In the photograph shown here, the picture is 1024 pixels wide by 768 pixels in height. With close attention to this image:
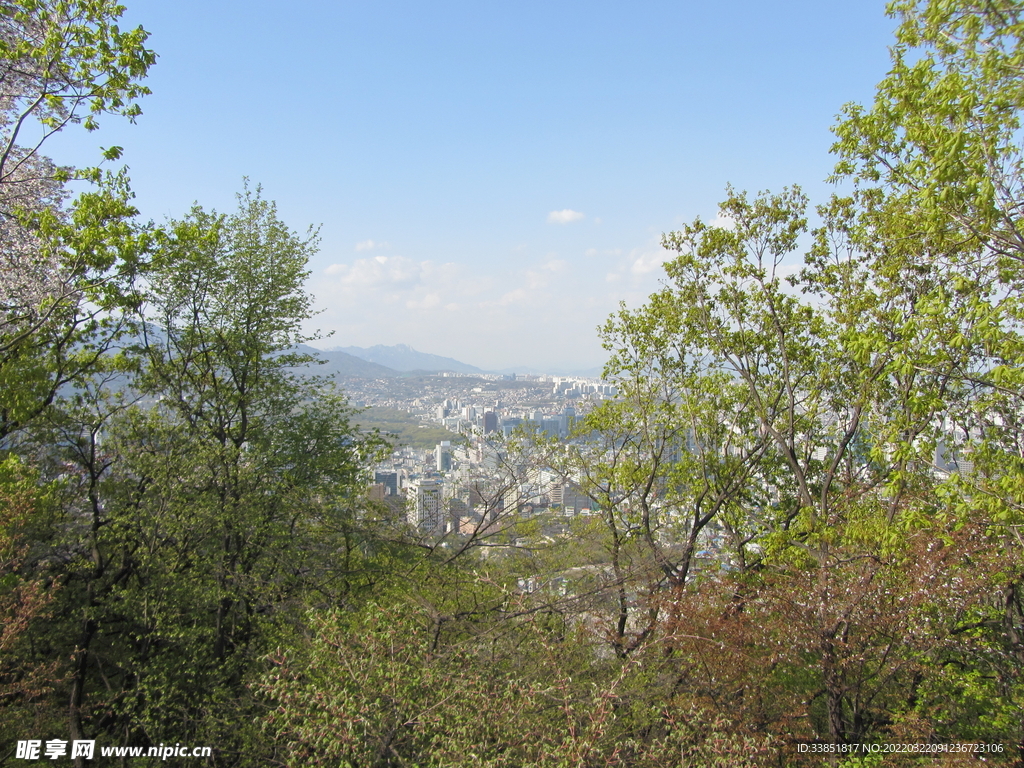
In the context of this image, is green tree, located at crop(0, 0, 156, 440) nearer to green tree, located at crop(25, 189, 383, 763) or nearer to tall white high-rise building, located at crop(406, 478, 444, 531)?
green tree, located at crop(25, 189, 383, 763)

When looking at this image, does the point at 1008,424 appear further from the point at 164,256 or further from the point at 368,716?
the point at 164,256

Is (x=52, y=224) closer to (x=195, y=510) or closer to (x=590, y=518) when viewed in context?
(x=195, y=510)

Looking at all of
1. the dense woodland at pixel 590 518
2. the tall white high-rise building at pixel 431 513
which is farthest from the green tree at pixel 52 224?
the tall white high-rise building at pixel 431 513

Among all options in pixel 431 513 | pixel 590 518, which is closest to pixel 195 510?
pixel 431 513

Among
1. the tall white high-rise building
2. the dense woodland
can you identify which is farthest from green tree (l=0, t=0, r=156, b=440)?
the tall white high-rise building

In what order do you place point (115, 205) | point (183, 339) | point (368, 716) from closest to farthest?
point (368, 716) < point (115, 205) < point (183, 339)

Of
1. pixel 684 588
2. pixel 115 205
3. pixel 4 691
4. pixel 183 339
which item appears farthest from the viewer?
pixel 183 339

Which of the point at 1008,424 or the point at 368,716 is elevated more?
the point at 1008,424

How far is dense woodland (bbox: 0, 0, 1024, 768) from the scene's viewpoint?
5.38m

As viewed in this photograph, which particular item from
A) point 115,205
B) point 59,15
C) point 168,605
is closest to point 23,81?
point 59,15

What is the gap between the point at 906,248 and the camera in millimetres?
7910

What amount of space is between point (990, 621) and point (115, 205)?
589 inches

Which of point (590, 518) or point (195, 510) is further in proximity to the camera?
point (590, 518)

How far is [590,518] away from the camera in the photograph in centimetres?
1174
